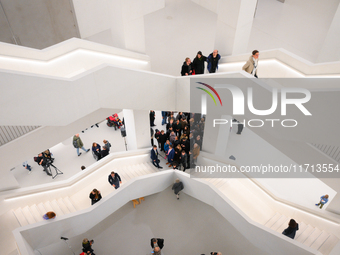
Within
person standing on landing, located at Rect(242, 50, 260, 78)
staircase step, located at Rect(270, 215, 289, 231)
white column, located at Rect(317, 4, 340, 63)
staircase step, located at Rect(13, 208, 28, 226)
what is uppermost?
white column, located at Rect(317, 4, 340, 63)

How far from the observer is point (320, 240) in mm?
6453

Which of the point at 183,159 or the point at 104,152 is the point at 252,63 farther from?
the point at 104,152

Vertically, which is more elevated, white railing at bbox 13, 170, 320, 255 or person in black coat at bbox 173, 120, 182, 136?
person in black coat at bbox 173, 120, 182, 136

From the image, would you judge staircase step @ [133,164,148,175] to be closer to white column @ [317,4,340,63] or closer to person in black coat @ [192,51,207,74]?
person in black coat @ [192,51,207,74]

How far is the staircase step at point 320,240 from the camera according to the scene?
20.8ft

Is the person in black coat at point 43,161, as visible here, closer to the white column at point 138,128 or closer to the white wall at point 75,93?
the white column at point 138,128

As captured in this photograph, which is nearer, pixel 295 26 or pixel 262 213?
pixel 262 213

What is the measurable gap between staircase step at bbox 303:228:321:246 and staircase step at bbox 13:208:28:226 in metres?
9.44

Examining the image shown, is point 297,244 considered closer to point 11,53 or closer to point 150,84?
point 150,84

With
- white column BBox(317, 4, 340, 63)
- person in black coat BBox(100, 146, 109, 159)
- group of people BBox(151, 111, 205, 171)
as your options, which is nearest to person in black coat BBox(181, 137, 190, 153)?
group of people BBox(151, 111, 205, 171)

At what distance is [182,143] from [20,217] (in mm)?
6706

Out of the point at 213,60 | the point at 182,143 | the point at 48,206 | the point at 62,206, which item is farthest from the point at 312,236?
the point at 48,206

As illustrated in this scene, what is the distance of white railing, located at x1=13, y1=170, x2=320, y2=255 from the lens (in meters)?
6.38

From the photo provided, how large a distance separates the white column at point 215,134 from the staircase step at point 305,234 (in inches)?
164
